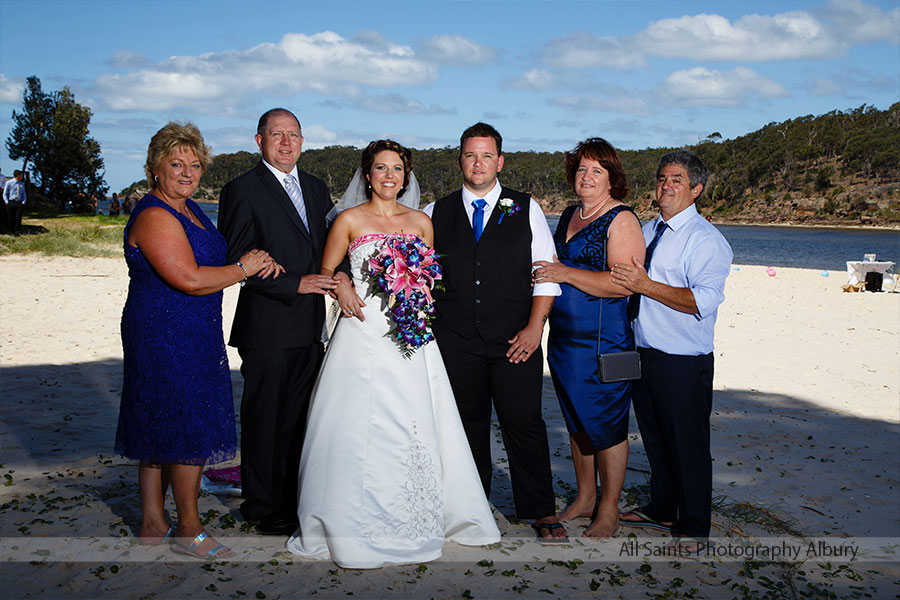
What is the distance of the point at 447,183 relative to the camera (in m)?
63.5

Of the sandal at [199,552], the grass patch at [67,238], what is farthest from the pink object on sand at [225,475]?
the grass patch at [67,238]

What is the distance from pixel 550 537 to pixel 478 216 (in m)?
2.11

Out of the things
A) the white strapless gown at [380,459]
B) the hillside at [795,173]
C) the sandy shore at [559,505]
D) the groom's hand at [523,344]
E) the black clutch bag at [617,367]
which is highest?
the hillside at [795,173]

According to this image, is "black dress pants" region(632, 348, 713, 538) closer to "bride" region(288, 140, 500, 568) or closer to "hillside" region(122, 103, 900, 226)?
"bride" region(288, 140, 500, 568)

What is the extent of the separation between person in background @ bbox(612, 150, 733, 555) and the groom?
61 centimetres

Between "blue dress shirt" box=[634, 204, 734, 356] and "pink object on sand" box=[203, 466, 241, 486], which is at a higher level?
"blue dress shirt" box=[634, 204, 734, 356]

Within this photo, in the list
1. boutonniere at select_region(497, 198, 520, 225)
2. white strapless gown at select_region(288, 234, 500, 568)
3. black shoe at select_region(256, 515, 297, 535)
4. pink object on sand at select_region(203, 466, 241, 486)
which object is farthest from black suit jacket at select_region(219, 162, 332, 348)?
pink object on sand at select_region(203, 466, 241, 486)

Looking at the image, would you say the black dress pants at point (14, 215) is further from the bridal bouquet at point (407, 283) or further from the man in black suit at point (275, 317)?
the bridal bouquet at point (407, 283)

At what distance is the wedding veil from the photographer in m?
4.91

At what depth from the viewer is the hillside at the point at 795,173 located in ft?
312

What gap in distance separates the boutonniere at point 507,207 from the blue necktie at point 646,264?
3.07 ft

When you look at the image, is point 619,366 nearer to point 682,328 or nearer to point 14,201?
point 682,328

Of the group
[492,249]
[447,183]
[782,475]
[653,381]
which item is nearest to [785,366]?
[782,475]

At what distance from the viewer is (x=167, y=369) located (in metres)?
4.10
